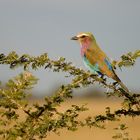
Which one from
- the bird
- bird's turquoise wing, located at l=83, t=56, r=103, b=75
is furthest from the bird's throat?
bird's turquoise wing, located at l=83, t=56, r=103, b=75

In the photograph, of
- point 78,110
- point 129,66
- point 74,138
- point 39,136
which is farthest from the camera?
point 74,138

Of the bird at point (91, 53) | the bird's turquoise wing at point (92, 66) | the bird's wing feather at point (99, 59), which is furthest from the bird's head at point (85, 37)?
the bird's turquoise wing at point (92, 66)

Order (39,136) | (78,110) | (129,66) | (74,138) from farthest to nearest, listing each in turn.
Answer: (74,138) → (129,66) → (78,110) → (39,136)

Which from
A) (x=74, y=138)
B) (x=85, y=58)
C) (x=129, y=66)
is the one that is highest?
(x=74, y=138)

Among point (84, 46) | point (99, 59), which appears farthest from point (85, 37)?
point (99, 59)

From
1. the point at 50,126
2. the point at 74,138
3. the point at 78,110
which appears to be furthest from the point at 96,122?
the point at 74,138

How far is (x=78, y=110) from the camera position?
5.77 meters

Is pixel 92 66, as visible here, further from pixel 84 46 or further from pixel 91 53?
pixel 84 46

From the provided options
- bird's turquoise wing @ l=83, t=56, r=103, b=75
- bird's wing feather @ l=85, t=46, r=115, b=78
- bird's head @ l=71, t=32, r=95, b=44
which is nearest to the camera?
bird's wing feather @ l=85, t=46, r=115, b=78

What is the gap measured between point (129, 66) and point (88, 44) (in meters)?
4.04

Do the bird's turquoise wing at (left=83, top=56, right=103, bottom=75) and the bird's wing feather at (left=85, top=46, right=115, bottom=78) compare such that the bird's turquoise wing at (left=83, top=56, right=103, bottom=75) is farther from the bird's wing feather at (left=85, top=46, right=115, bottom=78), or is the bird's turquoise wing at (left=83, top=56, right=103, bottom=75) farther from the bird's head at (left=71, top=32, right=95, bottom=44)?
the bird's head at (left=71, top=32, right=95, bottom=44)

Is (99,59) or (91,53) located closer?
(99,59)

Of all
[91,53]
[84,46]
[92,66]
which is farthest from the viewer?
[84,46]

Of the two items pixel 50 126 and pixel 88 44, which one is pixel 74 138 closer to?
pixel 88 44
